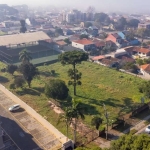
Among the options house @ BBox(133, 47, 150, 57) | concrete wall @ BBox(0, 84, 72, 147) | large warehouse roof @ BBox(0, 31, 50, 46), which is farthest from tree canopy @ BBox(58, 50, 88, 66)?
large warehouse roof @ BBox(0, 31, 50, 46)

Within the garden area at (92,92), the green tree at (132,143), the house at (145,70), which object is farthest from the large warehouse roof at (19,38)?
the green tree at (132,143)

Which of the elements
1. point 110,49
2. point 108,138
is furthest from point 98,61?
point 108,138

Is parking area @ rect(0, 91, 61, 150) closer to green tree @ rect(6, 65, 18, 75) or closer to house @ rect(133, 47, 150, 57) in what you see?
green tree @ rect(6, 65, 18, 75)

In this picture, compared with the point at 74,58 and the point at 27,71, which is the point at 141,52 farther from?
the point at 27,71

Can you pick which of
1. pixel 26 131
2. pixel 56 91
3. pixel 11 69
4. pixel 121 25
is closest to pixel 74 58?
pixel 56 91

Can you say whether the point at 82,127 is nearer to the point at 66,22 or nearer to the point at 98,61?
the point at 98,61
